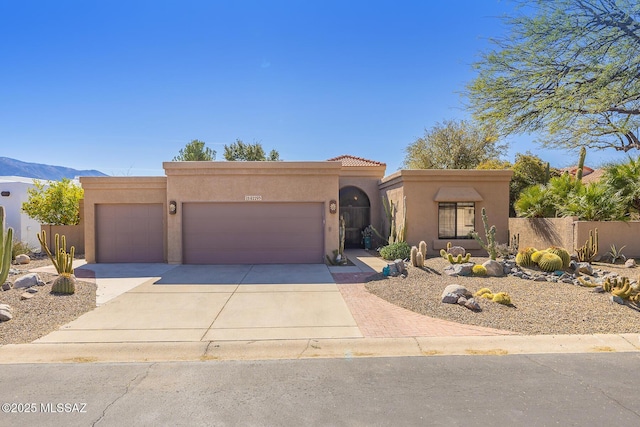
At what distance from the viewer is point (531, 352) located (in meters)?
5.82

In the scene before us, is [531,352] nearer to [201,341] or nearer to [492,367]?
[492,367]

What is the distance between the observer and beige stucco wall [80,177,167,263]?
46.5 ft

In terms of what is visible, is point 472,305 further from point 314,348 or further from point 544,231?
point 544,231

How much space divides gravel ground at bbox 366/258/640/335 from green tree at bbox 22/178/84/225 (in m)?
14.0

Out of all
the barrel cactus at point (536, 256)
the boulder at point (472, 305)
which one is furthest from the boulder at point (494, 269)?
the boulder at point (472, 305)

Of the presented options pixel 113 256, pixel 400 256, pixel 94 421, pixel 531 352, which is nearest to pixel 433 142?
pixel 400 256

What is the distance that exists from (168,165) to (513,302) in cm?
1131

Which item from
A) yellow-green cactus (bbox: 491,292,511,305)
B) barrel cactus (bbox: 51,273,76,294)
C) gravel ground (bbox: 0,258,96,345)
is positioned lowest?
gravel ground (bbox: 0,258,96,345)

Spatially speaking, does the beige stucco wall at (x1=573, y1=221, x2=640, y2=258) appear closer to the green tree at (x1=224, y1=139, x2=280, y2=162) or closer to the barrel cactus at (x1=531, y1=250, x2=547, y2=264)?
the barrel cactus at (x1=531, y1=250, x2=547, y2=264)

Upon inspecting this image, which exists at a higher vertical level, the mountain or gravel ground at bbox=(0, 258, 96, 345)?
the mountain

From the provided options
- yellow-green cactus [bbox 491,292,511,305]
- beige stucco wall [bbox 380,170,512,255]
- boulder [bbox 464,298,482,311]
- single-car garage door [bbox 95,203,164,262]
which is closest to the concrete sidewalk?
boulder [bbox 464,298,482,311]

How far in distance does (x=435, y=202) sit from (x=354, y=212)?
15.1 feet

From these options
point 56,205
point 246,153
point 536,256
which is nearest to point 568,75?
point 536,256

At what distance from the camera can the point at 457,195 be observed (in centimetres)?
1555
